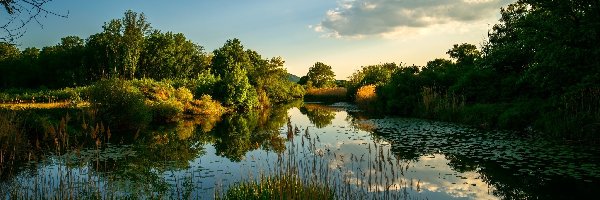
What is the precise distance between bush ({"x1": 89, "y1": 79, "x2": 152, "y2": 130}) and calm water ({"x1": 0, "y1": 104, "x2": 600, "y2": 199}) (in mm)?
3631

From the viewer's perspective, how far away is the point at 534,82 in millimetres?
20109

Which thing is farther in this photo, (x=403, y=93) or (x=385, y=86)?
(x=385, y=86)

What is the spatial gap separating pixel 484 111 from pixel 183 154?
17.3 metres

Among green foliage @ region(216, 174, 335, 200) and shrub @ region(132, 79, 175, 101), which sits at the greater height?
shrub @ region(132, 79, 175, 101)

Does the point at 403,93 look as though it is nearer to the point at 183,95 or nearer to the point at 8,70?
the point at 183,95

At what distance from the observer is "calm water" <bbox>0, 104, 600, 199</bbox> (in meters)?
8.48

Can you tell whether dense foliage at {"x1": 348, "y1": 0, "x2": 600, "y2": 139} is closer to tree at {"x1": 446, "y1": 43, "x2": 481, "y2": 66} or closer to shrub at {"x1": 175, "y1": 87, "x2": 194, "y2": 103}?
tree at {"x1": 446, "y1": 43, "x2": 481, "y2": 66}

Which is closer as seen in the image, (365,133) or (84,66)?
(365,133)

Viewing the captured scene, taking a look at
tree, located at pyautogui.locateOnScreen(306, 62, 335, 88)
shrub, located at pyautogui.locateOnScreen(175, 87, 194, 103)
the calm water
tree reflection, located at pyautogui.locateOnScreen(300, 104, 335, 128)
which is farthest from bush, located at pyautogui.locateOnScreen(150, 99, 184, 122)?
tree, located at pyautogui.locateOnScreen(306, 62, 335, 88)

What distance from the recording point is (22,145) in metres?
13.7

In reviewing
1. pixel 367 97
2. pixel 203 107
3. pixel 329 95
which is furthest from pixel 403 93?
pixel 329 95

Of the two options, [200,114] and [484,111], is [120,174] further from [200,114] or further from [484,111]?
[200,114]

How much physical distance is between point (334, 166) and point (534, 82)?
12789mm

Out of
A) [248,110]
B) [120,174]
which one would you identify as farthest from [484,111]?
[248,110]
